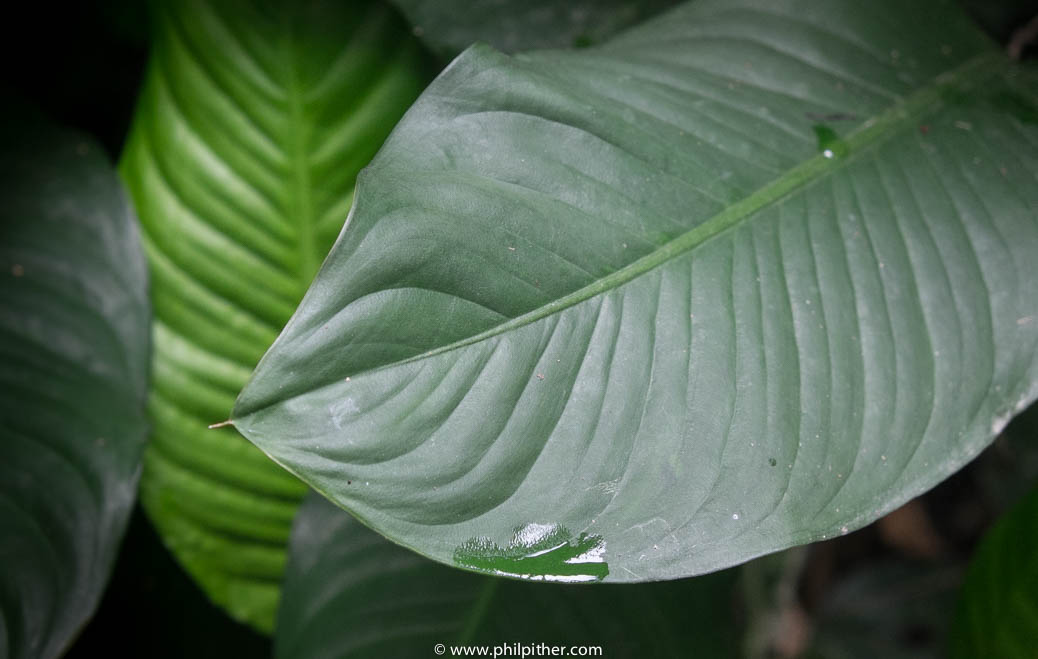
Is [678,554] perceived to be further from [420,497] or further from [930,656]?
[930,656]

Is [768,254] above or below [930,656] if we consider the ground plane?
above

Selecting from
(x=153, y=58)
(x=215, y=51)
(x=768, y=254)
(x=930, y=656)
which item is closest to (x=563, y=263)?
(x=768, y=254)

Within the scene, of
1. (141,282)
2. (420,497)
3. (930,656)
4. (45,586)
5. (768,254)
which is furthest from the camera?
(930,656)

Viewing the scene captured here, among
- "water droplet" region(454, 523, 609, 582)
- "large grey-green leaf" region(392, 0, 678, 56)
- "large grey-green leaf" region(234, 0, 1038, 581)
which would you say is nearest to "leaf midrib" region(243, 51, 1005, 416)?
"large grey-green leaf" region(234, 0, 1038, 581)

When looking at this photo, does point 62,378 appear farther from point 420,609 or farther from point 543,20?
point 543,20

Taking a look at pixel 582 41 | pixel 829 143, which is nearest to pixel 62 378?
pixel 582 41

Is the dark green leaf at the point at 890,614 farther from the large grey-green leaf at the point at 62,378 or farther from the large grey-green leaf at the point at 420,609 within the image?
the large grey-green leaf at the point at 62,378

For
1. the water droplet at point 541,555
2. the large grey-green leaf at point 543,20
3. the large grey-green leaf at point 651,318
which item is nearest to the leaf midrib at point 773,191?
the large grey-green leaf at point 651,318
